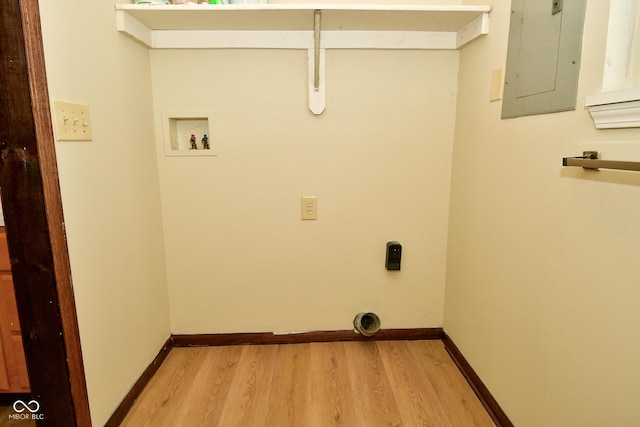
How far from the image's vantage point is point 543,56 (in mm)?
1154

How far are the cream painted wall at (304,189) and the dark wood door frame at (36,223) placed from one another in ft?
2.57

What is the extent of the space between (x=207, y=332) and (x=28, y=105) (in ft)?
4.73

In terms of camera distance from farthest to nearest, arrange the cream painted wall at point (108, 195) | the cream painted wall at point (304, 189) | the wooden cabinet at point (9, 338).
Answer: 1. the cream painted wall at point (304, 189)
2. the wooden cabinet at point (9, 338)
3. the cream painted wall at point (108, 195)

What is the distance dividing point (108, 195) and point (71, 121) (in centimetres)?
33

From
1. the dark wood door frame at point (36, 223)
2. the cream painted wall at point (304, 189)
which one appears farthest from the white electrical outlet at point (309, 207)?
the dark wood door frame at point (36, 223)

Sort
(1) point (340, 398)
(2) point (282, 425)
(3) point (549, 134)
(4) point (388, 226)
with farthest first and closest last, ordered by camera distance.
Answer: (4) point (388, 226)
(1) point (340, 398)
(2) point (282, 425)
(3) point (549, 134)

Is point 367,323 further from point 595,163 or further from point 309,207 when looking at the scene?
point 595,163

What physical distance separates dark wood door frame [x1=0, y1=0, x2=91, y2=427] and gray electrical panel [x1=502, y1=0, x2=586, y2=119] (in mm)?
1565

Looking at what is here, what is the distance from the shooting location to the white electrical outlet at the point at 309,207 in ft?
6.23

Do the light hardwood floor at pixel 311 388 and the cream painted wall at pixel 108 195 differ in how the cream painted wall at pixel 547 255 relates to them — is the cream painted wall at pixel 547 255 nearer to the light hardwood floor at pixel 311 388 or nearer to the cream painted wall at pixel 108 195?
the light hardwood floor at pixel 311 388

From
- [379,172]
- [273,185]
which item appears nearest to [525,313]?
[379,172]

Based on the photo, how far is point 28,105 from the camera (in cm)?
100

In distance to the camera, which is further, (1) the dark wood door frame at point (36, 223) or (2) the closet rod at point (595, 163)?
(1) the dark wood door frame at point (36, 223)

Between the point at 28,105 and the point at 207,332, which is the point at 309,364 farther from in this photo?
the point at 28,105
